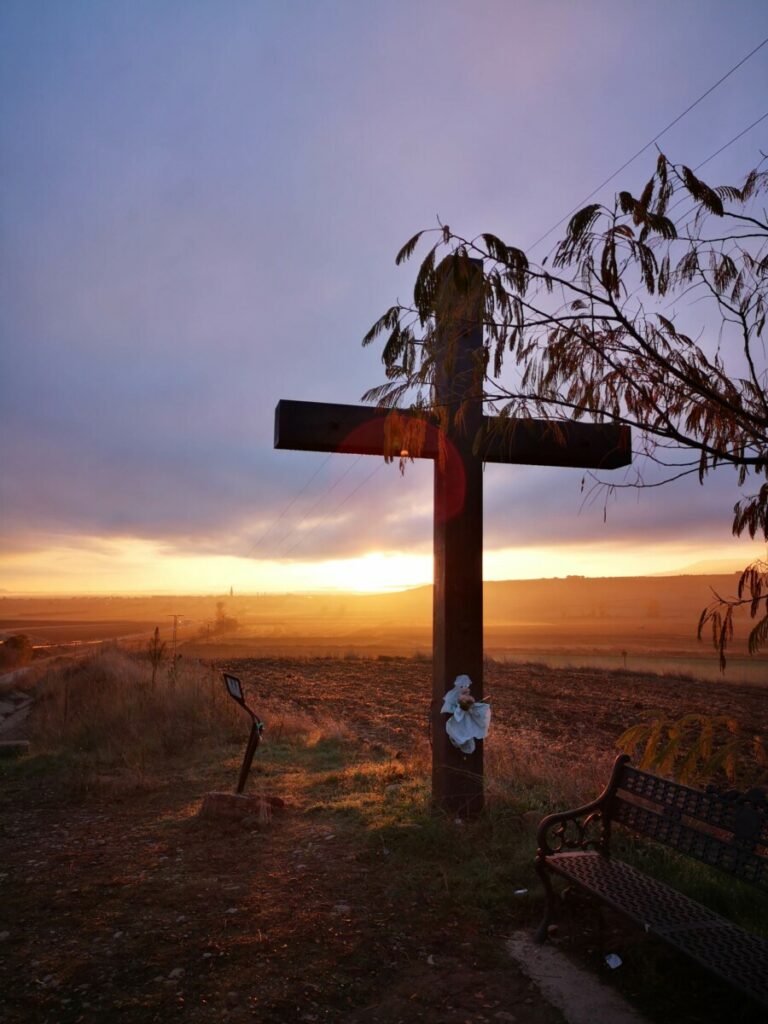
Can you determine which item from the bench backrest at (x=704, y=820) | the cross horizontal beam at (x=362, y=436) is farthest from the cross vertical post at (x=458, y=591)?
the bench backrest at (x=704, y=820)

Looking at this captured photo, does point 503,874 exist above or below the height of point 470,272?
below

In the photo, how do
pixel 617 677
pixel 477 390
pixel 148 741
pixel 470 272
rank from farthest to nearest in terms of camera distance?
pixel 617 677 < pixel 148 741 < pixel 477 390 < pixel 470 272

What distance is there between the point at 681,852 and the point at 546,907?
75cm

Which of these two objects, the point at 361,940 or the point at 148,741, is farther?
the point at 148,741

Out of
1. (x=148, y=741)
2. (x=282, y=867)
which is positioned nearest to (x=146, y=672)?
(x=148, y=741)

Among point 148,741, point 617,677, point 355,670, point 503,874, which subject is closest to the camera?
point 503,874

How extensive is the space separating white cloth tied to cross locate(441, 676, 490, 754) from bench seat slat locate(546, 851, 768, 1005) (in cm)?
155

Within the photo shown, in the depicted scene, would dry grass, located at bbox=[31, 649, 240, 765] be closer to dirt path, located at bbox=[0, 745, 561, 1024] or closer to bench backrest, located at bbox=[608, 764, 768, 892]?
dirt path, located at bbox=[0, 745, 561, 1024]

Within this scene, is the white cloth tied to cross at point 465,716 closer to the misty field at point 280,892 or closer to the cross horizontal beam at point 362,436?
the misty field at point 280,892

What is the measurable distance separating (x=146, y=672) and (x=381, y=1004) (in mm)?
12833

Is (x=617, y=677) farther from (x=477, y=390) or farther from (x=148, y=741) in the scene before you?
(x=477, y=390)

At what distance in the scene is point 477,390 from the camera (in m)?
3.60

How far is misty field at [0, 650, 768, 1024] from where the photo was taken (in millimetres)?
3092

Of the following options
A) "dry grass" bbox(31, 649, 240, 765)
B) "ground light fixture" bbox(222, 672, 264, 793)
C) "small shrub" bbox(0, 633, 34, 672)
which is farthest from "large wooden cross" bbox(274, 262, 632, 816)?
"small shrub" bbox(0, 633, 34, 672)
